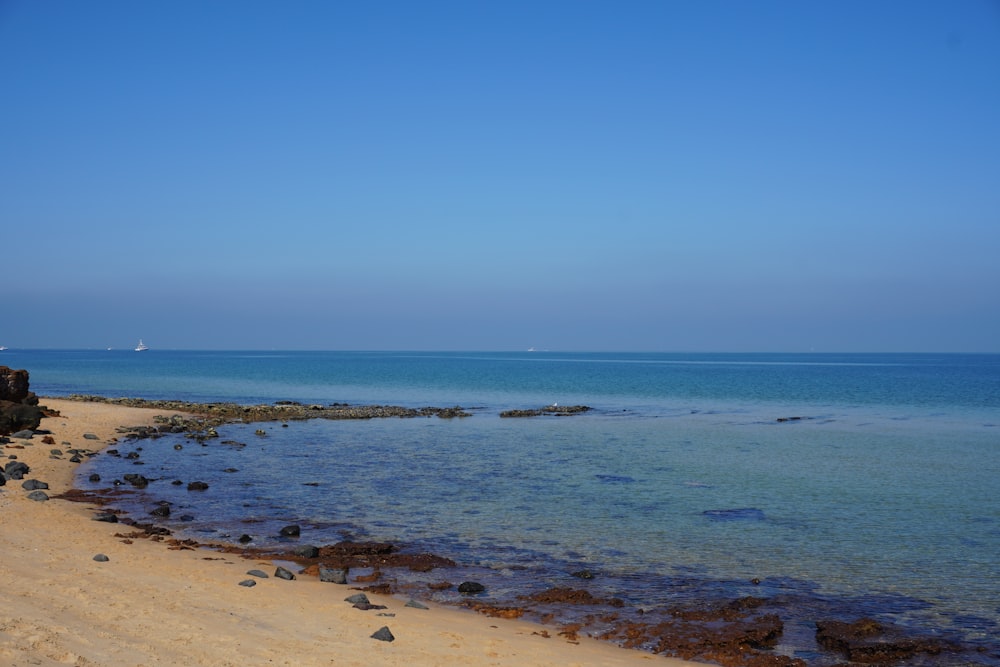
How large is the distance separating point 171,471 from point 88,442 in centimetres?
899

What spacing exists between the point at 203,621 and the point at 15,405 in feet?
101

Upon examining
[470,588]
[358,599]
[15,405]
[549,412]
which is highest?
[15,405]

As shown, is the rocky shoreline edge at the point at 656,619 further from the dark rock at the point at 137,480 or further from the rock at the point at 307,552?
the dark rock at the point at 137,480

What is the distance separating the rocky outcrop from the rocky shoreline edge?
20.6 metres

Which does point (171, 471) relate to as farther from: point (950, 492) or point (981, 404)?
point (981, 404)

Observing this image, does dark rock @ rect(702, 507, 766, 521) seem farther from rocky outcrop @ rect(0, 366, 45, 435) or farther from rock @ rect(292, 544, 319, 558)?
rocky outcrop @ rect(0, 366, 45, 435)

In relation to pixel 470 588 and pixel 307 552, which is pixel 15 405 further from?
pixel 470 588

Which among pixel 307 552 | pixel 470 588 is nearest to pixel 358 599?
pixel 470 588

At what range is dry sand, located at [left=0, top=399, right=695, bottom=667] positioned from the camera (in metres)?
10.1

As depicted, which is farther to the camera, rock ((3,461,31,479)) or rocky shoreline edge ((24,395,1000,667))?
rock ((3,461,31,479))

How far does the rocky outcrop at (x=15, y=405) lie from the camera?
3559 centimetres

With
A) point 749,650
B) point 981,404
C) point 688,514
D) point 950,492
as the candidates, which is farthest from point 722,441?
point 981,404

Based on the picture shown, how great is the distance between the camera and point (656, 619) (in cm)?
1397

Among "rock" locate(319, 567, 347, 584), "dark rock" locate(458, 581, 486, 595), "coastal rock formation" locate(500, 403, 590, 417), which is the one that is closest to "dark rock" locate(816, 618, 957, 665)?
"dark rock" locate(458, 581, 486, 595)
